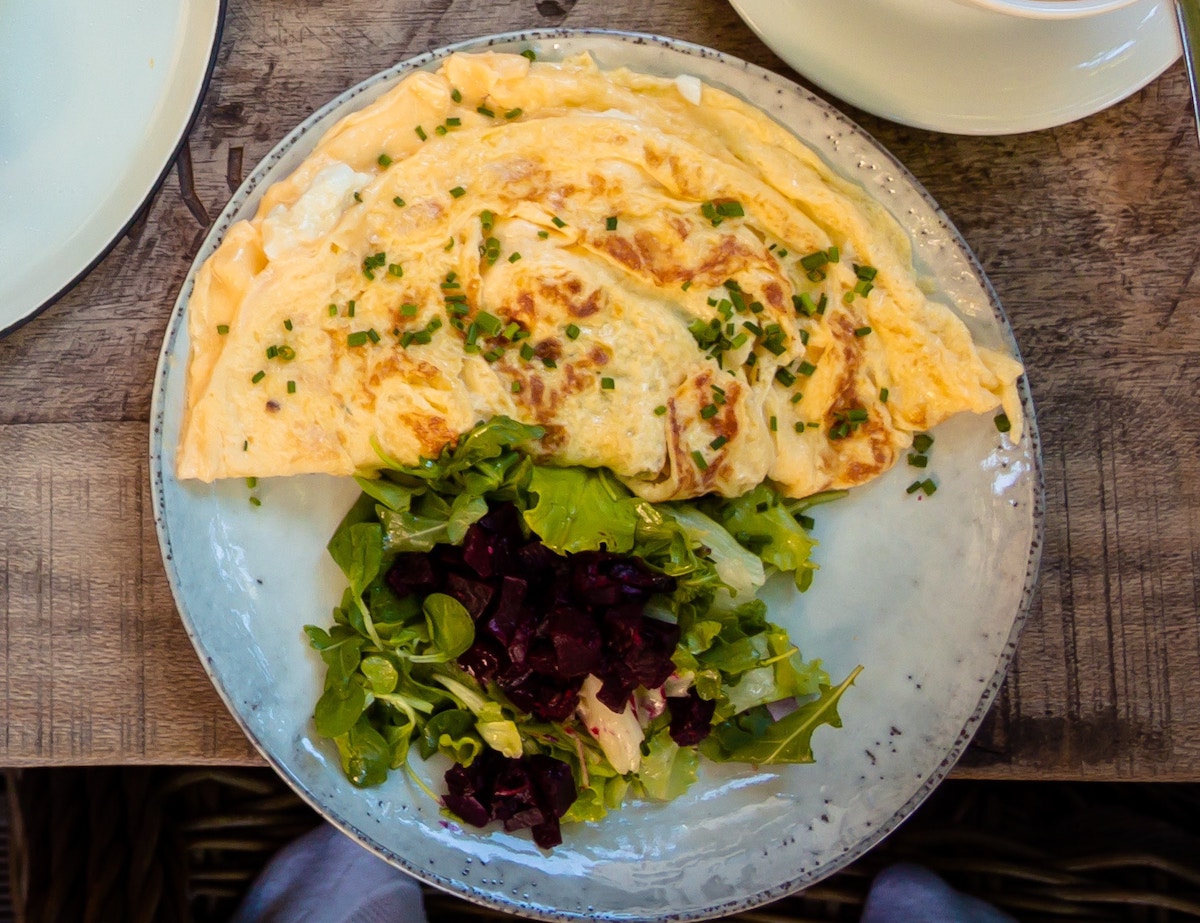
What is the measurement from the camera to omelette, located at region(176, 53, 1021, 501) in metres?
1.95

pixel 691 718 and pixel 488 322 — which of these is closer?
pixel 488 322

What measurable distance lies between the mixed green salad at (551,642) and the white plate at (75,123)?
2.73ft

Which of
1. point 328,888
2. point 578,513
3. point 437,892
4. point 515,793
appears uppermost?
point 578,513

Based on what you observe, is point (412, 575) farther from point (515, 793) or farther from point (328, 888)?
point (328, 888)

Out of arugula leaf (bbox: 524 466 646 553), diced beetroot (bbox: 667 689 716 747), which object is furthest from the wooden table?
arugula leaf (bbox: 524 466 646 553)

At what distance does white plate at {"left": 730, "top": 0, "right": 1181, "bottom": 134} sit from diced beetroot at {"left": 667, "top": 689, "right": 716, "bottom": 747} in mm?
1284

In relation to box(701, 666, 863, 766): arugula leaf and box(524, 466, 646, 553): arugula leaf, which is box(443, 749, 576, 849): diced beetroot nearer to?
box(701, 666, 863, 766): arugula leaf

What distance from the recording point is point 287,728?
2.06 meters

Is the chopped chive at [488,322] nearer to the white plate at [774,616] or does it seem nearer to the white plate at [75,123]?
the white plate at [774,616]

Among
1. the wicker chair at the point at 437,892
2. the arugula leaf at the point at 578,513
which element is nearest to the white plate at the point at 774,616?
the arugula leaf at the point at 578,513

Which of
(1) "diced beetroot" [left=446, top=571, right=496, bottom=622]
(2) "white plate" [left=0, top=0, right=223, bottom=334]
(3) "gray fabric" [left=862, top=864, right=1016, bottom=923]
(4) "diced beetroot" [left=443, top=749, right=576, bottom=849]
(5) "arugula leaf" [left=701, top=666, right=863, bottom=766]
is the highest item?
(2) "white plate" [left=0, top=0, right=223, bottom=334]

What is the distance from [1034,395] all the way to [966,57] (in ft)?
2.52

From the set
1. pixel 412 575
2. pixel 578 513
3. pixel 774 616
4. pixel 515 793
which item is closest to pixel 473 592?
pixel 412 575

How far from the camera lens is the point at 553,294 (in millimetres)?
1961
